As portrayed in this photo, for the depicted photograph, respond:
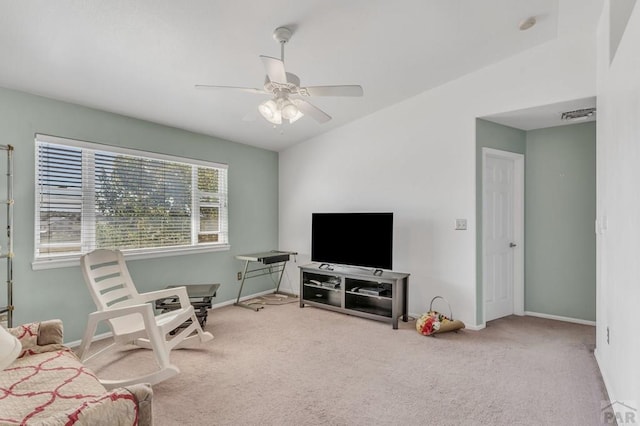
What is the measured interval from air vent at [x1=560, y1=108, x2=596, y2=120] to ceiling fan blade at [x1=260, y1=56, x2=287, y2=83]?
3145 millimetres

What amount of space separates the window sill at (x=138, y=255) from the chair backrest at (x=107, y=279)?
0.33 metres

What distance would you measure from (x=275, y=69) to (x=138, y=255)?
2759 millimetres

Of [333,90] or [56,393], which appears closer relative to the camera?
[56,393]

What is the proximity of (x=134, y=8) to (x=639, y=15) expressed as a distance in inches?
107

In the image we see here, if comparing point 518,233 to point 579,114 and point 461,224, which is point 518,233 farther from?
point 579,114

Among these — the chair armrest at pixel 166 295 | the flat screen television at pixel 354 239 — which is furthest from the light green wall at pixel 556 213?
the chair armrest at pixel 166 295

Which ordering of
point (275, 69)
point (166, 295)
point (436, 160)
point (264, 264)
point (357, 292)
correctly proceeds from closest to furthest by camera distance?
point (275, 69) < point (166, 295) < point (436, 160) < point (357, 292) < point (264, 264)

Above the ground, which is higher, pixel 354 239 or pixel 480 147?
pixel 480 147

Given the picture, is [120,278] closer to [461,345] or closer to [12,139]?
[12,139]

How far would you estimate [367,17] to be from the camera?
99.3 inches

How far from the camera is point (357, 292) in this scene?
419 centimetres

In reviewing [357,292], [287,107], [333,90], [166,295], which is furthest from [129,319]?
[333,90]

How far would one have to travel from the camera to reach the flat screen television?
158 inches

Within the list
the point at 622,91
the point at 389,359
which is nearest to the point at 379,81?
the point at 622,91
